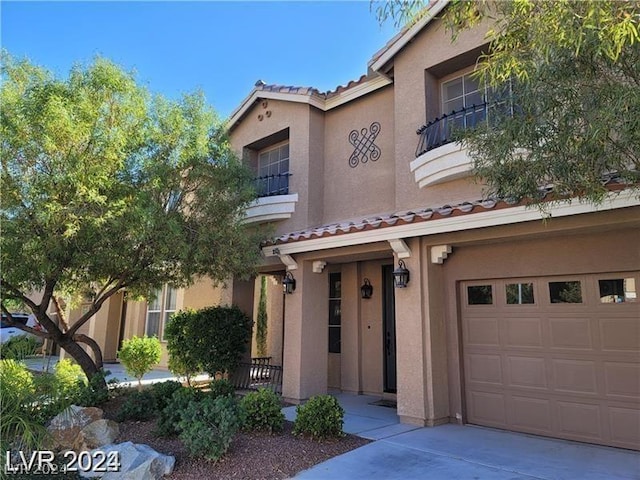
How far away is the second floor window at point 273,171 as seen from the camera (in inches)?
485

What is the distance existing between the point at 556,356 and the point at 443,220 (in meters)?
2.91

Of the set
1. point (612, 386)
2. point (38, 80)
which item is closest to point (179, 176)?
point (38, 80)

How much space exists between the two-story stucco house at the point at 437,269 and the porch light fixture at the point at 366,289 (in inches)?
1.2

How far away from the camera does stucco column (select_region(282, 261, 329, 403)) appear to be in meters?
10.1

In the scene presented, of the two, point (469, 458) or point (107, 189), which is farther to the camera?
point (107, 189)

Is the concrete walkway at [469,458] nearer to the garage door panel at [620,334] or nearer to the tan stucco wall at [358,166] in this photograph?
the garage door panel at [620,334]

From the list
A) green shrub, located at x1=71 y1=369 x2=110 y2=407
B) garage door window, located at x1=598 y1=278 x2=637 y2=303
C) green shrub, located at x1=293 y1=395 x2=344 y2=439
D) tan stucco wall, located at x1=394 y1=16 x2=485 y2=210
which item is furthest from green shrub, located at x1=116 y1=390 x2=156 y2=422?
garage door window, located at x1=598 y1=278 x2=637 y2=303

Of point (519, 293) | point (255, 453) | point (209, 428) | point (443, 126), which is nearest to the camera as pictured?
point (209, 428)

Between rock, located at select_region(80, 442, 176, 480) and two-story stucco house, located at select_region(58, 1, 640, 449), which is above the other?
two-story stucco house, located at select_region(58, 1, 640, 449)

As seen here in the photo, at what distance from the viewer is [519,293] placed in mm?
8000

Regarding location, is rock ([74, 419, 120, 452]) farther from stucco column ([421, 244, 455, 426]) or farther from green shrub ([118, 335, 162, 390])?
green shrub ([118, 335, 162, 390])

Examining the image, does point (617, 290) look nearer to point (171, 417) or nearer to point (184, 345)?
point (171, 417)

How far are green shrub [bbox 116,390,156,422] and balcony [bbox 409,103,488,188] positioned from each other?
678 cm

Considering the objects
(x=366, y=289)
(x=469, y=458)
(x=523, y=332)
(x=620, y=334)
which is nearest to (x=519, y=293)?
(x=523, y=332)
